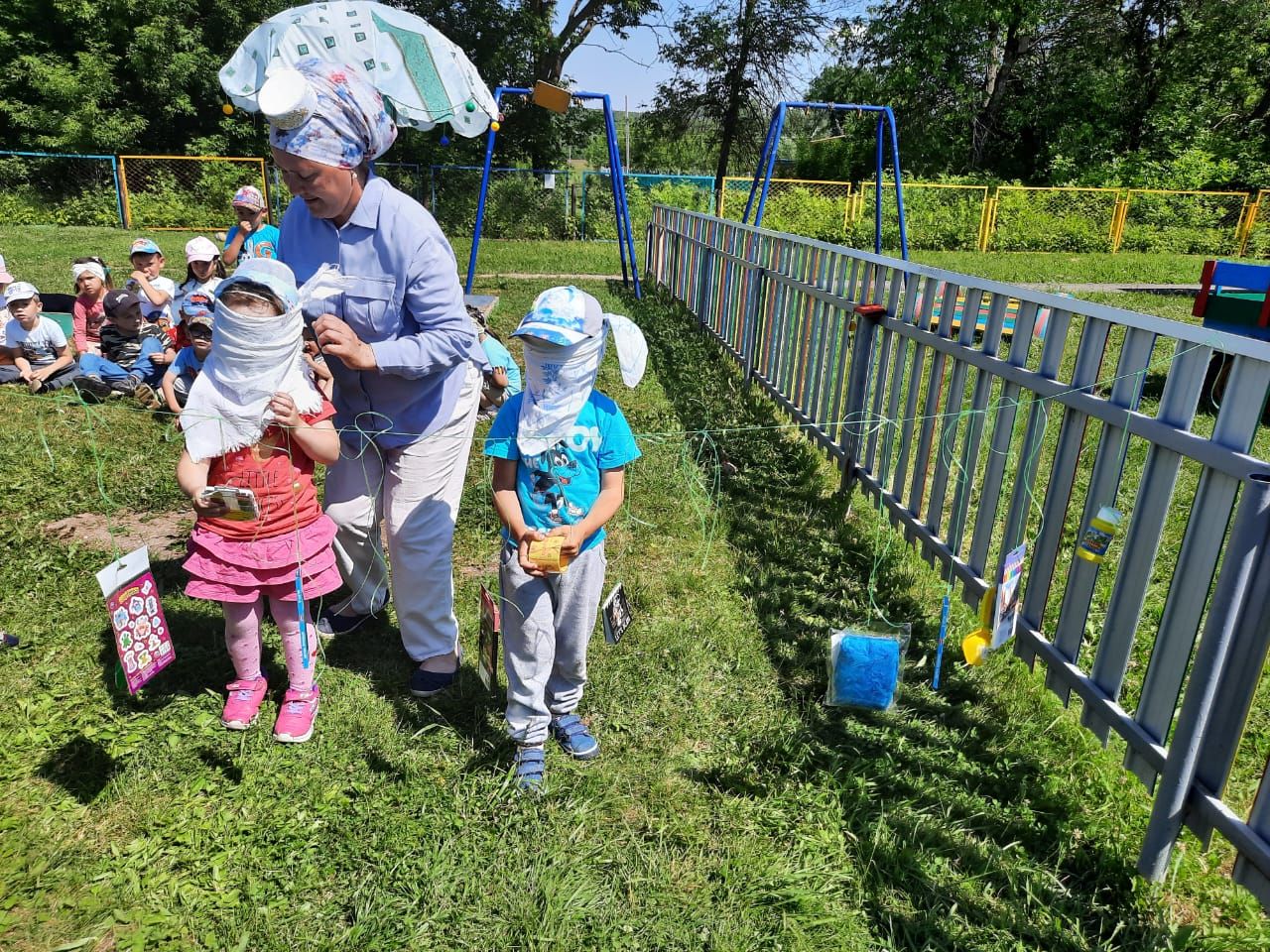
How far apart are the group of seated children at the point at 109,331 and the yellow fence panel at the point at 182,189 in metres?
13.3

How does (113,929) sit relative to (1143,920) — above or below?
below

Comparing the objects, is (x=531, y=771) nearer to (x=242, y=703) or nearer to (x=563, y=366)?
(x=242, y=703)

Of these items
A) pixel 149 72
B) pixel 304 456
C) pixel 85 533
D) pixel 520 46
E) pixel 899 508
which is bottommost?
pixel 85 533

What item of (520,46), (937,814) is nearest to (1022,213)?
(520,46)

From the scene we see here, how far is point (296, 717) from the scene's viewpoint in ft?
9.13

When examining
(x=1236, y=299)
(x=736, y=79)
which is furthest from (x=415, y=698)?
(x=736, y=79)

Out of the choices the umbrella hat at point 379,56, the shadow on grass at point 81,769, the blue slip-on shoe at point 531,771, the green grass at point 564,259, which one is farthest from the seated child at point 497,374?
the green grass at point 564,259

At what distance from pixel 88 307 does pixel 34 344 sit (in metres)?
0.50

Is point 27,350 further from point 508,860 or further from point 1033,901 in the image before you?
point 1033,901

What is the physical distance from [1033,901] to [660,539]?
2453 mm

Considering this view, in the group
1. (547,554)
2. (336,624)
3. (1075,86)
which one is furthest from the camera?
(1075,86)

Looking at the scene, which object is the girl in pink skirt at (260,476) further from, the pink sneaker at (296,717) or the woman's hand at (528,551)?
the woman's hand at (528,551)

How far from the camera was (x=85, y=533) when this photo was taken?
4.28m

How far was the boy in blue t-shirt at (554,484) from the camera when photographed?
2418 millimetres
